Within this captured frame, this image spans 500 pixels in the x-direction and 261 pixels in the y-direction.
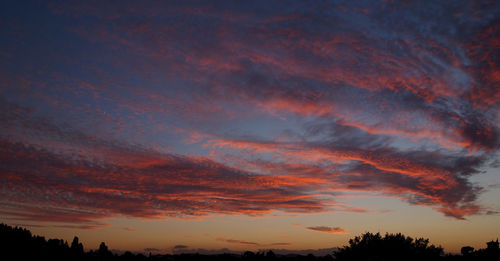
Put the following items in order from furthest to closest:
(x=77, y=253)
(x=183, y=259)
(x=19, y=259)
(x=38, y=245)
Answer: (x=183, y=259) → (x=77, y=253) → (x=38, y=245) → (x=19, y=259)

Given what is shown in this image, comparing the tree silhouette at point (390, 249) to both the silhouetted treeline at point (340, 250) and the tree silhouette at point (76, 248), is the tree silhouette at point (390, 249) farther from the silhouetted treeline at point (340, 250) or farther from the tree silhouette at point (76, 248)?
the tree silhouette at point (76, 248)

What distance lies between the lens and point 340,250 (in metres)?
60.1

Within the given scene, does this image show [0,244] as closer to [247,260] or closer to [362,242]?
[247,260]

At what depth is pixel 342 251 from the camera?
194ft

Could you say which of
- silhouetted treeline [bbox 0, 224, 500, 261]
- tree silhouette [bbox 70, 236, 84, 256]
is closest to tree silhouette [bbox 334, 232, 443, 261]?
silhouetted treeline [bbox 0, 224, 500, 261]

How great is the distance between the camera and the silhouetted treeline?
44281mm

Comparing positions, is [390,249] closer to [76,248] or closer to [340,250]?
[340,250]

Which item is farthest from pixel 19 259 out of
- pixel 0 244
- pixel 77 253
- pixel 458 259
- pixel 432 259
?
pixel 458 259

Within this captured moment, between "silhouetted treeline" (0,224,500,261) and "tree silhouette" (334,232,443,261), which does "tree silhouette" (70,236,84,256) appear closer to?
"silhouetted treeline" (0,224,500,261)

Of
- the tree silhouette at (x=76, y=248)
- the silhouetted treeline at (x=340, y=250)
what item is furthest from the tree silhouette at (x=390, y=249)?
the tree silhouette at (x=76, y=248)

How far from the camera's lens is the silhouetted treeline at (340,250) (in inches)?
1743

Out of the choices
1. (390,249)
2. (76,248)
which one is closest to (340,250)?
(390,249)

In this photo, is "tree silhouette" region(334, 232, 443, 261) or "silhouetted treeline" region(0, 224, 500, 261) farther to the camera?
"tree silhouette" region(334, 232, 443, 261)

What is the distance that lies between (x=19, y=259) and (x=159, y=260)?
68.0ft
